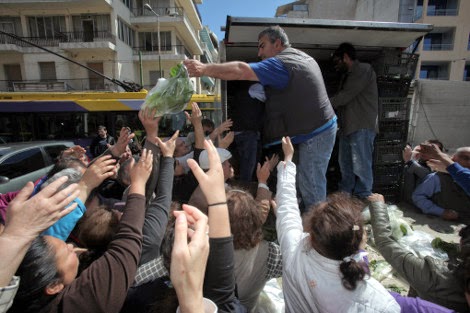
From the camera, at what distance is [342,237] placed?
1.24 metres

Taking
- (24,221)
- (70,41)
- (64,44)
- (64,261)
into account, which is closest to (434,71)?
(70,41)

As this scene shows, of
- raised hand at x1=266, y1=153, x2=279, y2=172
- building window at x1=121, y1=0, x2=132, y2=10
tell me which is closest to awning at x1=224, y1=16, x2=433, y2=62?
raised hand at x1=266, y1=153, x2=279, y2=172

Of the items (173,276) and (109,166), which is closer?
(173,276)

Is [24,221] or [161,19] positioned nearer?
[24,221]

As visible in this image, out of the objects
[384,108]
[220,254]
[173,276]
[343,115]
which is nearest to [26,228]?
[173,276]

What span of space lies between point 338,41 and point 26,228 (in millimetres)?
3918

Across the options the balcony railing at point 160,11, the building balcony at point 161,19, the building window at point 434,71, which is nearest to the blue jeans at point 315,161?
the building balcony at point 161,19

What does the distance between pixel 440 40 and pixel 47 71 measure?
42.4 m

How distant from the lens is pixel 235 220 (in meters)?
1.60

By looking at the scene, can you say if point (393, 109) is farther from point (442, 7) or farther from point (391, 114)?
point (442, 7)

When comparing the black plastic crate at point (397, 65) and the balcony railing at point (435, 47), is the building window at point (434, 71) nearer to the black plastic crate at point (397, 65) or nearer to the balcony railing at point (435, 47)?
the balcony railing at point (435, 47)

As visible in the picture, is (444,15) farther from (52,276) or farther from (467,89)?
(52,276)

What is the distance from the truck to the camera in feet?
11.0

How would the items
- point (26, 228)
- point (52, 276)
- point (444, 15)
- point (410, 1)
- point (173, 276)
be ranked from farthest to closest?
point (444, 15)
point (410, 1)
point (52, 276)
point (26, 228)
point (173, 276)
